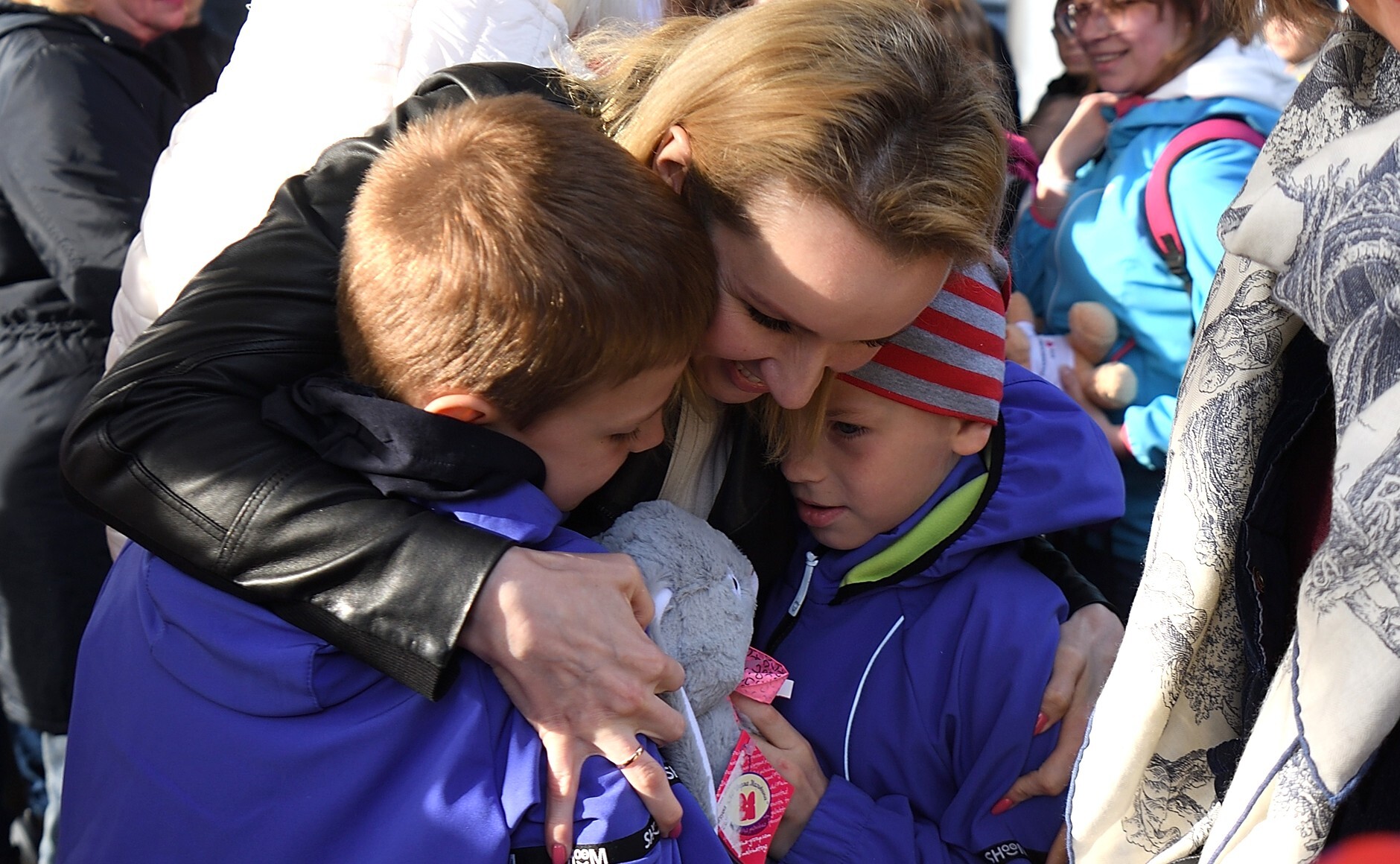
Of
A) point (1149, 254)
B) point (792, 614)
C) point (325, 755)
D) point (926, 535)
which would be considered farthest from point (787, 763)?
point (1149, 254)

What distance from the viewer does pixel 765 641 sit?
1.92 metres

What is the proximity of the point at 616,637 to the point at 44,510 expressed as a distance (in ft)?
6.74

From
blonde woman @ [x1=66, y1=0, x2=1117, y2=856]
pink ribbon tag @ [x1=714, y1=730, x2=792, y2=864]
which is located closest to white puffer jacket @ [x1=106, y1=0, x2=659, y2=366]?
blonde woman @ [x1=66, y1=0, x2=1117, y2=856]

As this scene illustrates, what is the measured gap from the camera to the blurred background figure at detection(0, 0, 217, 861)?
8.91 ft

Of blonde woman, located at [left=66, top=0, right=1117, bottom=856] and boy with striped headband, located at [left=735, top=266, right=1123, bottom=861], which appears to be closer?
blonde woman, located at [left=66, top=0, right=1117, bottom=856]

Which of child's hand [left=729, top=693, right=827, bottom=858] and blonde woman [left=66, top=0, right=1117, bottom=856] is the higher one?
blonde woman [left=66, top=0, right=1117, bottom=856]

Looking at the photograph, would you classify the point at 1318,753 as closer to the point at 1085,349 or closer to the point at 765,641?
the point at 765,641

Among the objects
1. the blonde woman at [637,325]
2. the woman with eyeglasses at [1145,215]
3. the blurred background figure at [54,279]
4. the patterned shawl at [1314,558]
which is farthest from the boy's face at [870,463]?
the blurred background figure at [54,279]

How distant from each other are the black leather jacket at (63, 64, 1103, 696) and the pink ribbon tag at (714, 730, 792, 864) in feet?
1.49

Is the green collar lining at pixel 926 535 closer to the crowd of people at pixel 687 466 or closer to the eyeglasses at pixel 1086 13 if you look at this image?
the crowd of people at pixel 687 466

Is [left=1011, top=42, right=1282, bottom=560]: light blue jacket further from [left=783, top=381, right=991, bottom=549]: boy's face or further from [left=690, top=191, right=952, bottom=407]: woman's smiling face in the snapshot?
[left=690, top=191, right=952, bottom=407]: woman's smiling face

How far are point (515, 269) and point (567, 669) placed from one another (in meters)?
0.43

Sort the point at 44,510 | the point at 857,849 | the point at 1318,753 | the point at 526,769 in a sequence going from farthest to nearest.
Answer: the point at 44,510
the point at 857,849
the point at 526,769
the point at 1318,753

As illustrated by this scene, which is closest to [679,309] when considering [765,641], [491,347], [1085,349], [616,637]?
[491,347]
